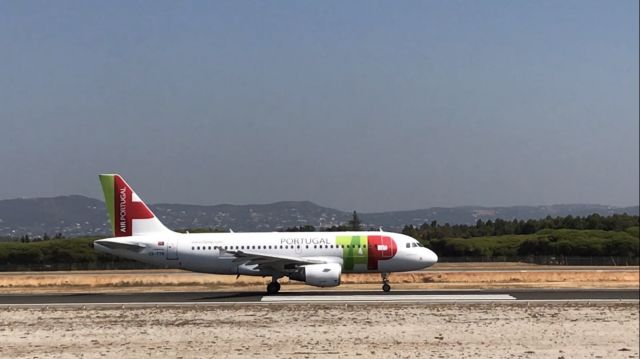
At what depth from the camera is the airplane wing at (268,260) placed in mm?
40594

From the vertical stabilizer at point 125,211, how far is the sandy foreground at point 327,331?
39.2ft

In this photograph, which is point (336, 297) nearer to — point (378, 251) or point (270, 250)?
point (378, 251)

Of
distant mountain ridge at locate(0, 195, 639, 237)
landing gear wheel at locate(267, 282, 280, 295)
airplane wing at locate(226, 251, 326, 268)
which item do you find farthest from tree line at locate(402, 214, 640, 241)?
landing gear wheel at locate(267, 282, 280, 295)

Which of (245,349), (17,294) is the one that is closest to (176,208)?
(17,294)

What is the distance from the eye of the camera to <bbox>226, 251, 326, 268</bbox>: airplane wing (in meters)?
40.6

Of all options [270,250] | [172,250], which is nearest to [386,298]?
[270,250]

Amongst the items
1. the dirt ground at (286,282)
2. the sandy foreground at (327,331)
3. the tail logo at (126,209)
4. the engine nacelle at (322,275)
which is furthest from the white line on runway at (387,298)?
the tail logo at (126,209)

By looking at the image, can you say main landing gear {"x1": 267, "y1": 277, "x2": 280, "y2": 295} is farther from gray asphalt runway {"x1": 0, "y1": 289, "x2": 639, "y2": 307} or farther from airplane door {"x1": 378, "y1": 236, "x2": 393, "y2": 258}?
airplane door {"x1": 378, "y1": 236, "x2": 393, "y2": 258}

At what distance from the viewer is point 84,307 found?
3278cm

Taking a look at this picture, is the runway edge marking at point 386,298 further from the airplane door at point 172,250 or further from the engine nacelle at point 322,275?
the airplane door at point 172,250

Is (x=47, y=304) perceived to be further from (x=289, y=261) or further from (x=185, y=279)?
(x=185, y=279)

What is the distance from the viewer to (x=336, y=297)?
36.2 metres

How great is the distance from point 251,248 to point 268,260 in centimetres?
229

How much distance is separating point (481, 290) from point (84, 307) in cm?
2050
